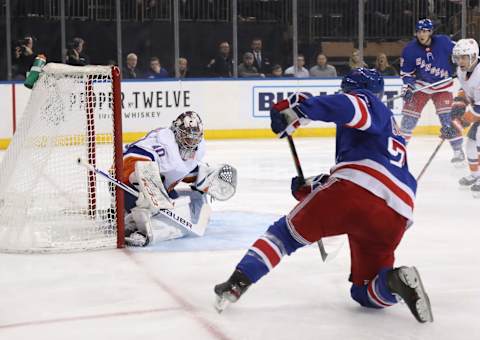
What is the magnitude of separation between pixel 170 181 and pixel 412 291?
1.67 m

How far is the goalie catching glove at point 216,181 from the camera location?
388 cm

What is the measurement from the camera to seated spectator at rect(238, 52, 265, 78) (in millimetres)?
9812

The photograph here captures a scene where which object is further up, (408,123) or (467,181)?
(408,123)

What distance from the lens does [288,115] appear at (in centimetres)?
219

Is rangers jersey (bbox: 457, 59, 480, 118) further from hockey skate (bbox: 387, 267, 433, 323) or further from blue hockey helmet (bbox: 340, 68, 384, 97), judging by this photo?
hockey skate (bbox: 387, 267, 433, 323)

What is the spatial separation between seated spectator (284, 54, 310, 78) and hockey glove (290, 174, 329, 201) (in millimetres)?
7512

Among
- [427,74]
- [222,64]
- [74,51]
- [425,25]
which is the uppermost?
[425,25]

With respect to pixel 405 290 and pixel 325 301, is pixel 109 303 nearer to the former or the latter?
pixel 325 301

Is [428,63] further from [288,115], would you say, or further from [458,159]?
[288,115]

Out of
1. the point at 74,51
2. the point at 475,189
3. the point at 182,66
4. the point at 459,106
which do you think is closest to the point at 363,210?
the point at 475,189

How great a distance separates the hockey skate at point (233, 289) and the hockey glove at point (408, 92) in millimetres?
4446

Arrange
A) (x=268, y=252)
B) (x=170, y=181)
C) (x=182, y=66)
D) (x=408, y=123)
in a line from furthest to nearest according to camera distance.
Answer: (x=182, y=66) < (x=408, y=123) < (x=170, y=181) < (x=268, y=252)

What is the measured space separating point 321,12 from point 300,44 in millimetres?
476

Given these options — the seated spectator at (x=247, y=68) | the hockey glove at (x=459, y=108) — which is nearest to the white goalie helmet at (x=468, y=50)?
the hockey glove at (x=459, y=108)
